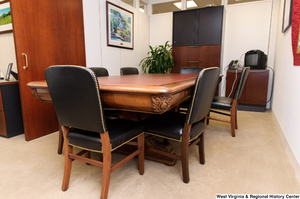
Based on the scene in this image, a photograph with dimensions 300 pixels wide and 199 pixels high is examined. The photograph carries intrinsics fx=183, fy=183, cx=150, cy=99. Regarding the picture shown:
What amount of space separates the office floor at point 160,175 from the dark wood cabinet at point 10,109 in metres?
0.25

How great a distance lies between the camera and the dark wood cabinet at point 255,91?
150 inches

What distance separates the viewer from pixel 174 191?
138cm

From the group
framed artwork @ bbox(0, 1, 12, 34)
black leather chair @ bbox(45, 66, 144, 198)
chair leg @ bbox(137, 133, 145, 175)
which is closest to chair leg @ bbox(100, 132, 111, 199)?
black leather chair @ bbox(45, 66, 144, 198)

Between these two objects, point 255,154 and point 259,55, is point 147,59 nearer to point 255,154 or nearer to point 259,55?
point 259,55

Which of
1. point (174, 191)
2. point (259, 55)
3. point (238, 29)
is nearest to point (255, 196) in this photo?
point (174, 191)

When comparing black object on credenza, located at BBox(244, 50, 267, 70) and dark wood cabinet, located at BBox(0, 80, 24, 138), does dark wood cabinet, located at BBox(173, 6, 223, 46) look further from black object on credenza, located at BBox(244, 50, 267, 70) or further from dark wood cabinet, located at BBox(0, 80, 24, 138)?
dark wood cabinet, located at BBox(0, 80, 24, 138)

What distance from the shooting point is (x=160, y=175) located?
5.25 feet

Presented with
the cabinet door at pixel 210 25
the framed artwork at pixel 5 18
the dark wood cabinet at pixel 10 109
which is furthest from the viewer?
the cabinet door at pixel 210 25

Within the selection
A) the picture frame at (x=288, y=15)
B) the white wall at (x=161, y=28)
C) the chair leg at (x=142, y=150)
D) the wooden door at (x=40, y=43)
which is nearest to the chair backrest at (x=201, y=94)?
the chair leg at (x=142, y=150)

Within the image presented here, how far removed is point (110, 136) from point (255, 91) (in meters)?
3.66

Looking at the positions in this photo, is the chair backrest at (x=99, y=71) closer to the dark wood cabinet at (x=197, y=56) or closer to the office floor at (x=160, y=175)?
the office floor at (x=160, y=175)

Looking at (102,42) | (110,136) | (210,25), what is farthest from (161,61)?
(110,136)

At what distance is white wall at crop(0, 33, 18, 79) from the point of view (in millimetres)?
2918

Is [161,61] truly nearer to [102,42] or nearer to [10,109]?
[102,42]
